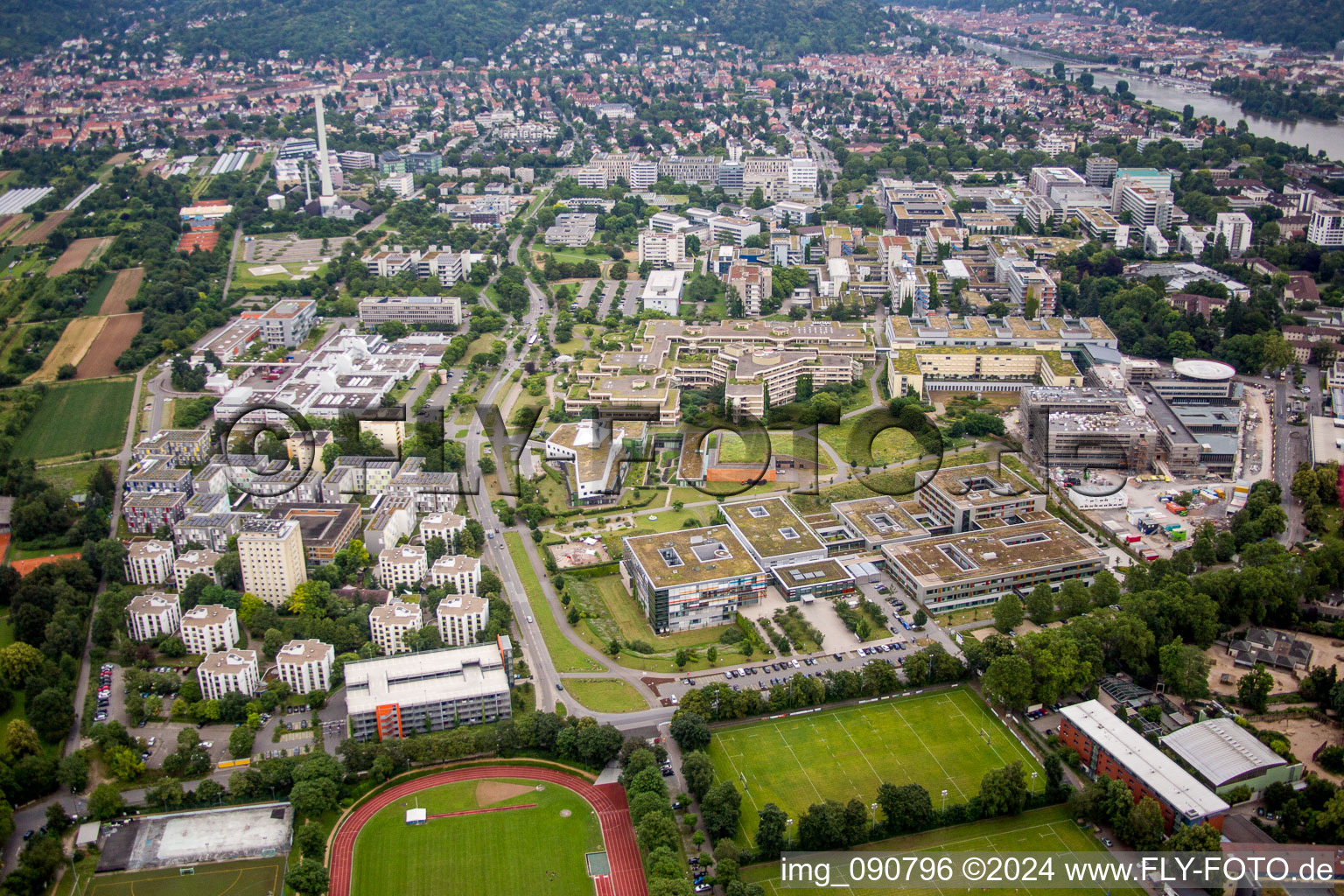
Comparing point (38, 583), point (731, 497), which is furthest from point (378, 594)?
point (731, 497)

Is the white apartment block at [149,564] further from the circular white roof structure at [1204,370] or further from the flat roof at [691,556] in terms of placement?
the circular white roof structure at [1204,370]

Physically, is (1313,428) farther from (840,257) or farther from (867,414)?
(840,257)

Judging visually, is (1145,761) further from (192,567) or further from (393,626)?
(192,567)

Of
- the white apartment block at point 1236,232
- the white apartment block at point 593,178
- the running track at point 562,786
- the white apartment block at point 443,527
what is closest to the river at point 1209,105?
the white apartment block at point 1236,232

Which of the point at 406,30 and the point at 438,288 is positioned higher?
the point at 406,30

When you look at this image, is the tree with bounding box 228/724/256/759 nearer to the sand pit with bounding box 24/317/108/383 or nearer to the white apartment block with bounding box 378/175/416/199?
the sand pit with bounding box 24/317/108/383

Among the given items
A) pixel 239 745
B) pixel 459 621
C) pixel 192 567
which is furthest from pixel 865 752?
pixel 192 567
